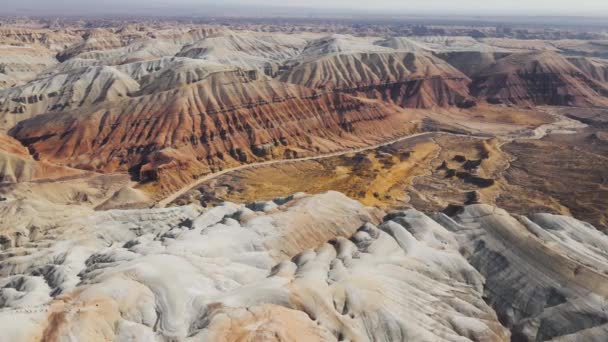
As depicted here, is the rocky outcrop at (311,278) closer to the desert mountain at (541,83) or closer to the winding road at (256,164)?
the winding road at (256,164)

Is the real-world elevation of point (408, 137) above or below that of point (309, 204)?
below

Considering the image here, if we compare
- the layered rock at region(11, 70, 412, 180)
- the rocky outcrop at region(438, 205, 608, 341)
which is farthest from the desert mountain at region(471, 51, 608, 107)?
the rocky outcrop at region(438, 205, 608, 341)

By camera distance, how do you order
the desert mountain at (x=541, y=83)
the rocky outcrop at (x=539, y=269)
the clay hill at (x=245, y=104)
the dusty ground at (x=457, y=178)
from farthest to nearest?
the desert mountain at (x=541, y=83) → the clay hill at (x=245, y=104) → the dusty ground at (x=457, y=178) → the rocky outcrop at (x=539, y=269)

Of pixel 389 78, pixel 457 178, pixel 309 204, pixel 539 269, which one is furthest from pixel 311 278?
pixel 389 78

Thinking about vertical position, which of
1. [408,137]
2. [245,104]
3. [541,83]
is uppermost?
[541,83]

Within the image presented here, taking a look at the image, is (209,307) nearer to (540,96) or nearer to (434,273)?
(434,273)

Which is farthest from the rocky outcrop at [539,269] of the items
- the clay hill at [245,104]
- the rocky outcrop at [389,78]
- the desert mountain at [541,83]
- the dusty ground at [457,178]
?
the desert mountain at [541,83]

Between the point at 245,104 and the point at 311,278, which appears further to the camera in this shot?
the point at 245,104

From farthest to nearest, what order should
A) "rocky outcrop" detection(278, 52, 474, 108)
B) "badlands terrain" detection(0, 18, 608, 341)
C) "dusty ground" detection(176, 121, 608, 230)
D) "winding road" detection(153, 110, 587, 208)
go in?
"rocky outcrop" detection(278, 52, 474, 108) → "winding road" detection(153, 110, 587, 208) → "dusty ground" detection(176, 121, 608, 230) → "badlands terrain" detection(0, 18, 608, 341)

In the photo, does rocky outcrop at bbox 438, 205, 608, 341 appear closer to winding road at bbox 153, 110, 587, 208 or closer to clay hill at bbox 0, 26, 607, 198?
winding road at bbox 153, 110, 587, 208

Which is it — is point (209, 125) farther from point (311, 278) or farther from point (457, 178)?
point (311, 278)
